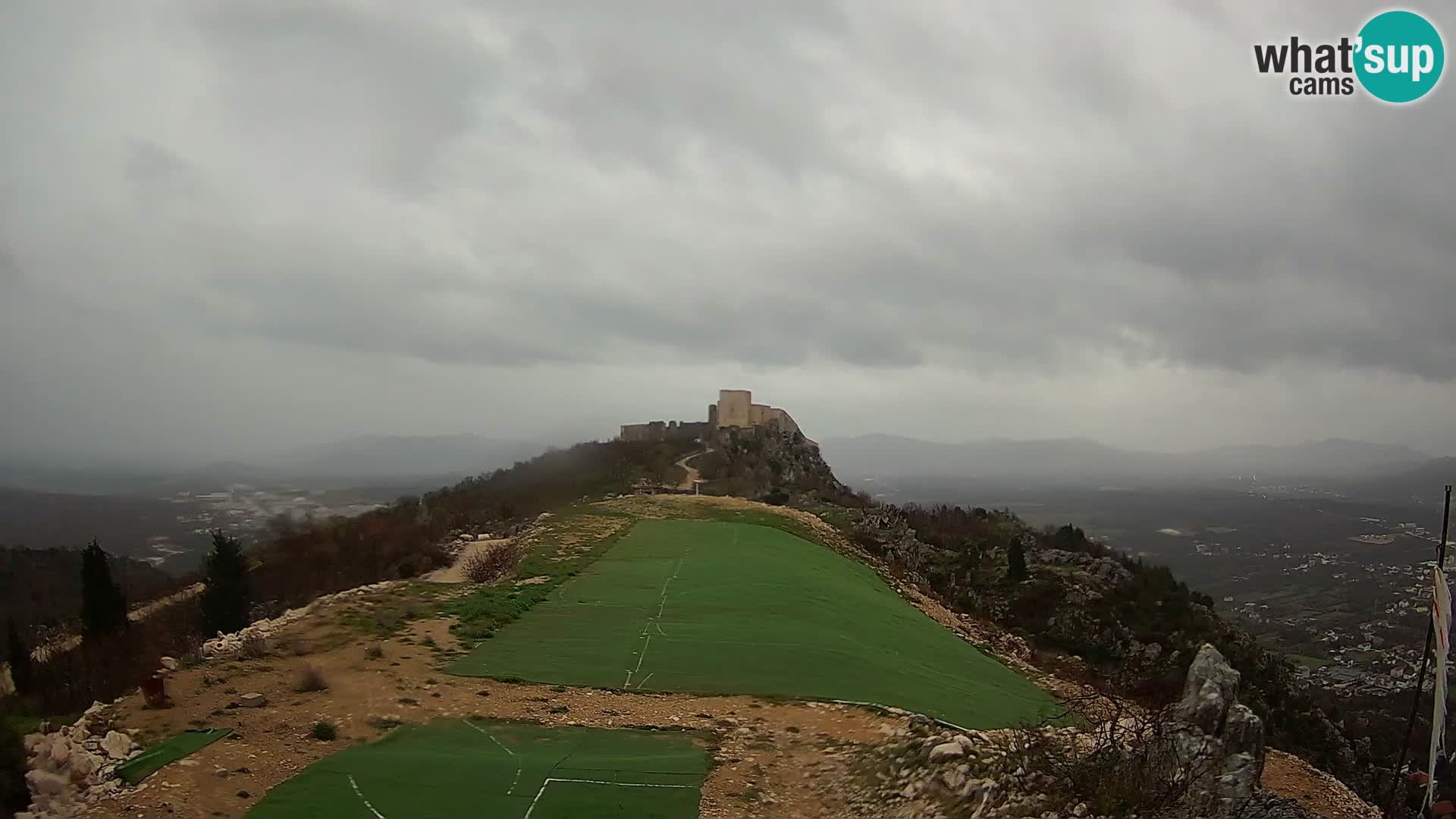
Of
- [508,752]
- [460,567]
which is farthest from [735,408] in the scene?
[508,752]

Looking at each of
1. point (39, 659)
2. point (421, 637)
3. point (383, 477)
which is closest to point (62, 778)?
point (421, 637)

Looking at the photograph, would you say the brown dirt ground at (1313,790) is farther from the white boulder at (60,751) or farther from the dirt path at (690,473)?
the dirt path at (690,473)

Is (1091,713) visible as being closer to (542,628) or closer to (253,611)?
(542,628)

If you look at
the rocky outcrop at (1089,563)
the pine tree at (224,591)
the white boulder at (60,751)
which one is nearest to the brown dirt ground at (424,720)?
the white boulder at (60,751)

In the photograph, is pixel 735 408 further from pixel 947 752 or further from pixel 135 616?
pixel 947 752

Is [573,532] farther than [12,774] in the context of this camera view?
Yes

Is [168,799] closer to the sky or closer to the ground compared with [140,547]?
closer to the sky
